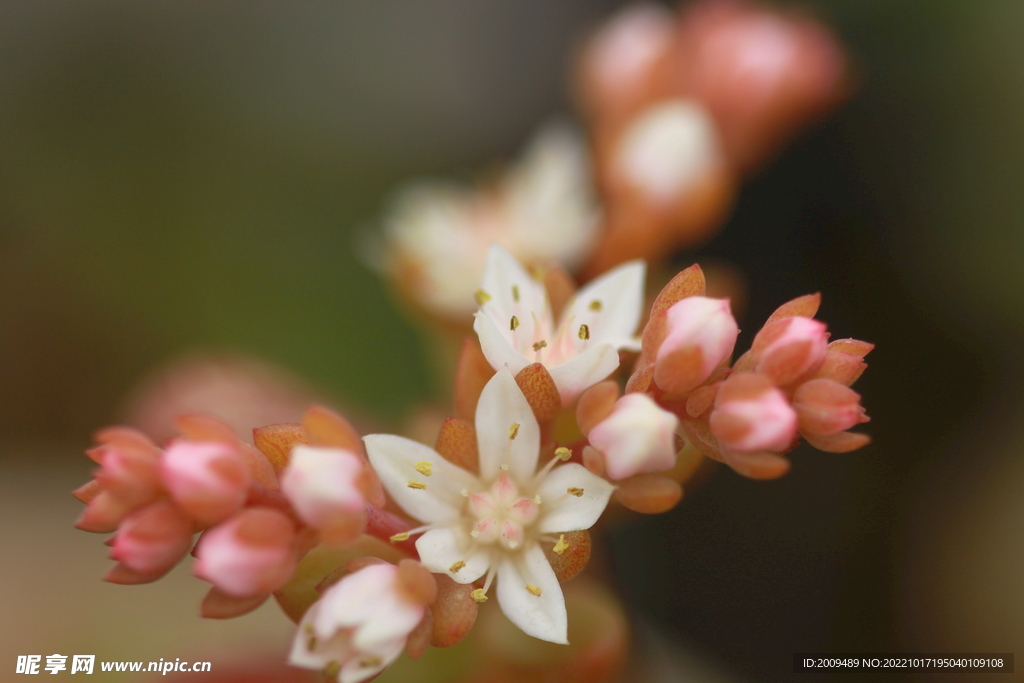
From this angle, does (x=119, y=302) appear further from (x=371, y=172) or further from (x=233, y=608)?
(x=233, y=608)

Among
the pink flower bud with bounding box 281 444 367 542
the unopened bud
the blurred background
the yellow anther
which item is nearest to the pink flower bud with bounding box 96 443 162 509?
the pink flower bud with bounding box 281 444 367 542

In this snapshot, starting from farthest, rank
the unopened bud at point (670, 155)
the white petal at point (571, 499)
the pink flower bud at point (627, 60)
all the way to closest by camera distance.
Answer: the pink flower bud at point (627, 60) → the unopened bud at point (670, 155) → the white petal at point (571, 499)

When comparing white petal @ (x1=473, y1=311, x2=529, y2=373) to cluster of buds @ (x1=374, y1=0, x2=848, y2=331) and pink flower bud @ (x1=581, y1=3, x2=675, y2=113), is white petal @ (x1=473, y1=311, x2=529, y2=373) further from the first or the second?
pink flower bud @ (x1=581, y1=3, x2=675, y2=113)

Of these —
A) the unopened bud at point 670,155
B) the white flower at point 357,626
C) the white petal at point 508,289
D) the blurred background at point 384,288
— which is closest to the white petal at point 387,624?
the white flower at point 357,626

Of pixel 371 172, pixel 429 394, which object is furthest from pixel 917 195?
pixel 371 172

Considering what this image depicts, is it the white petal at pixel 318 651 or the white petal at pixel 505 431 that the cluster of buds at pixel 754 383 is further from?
the white petal at pixel 318 651

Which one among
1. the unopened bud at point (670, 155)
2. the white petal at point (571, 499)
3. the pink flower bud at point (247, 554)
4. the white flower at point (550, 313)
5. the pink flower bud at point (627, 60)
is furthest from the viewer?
the pink flower bud at point (627, 60)
